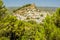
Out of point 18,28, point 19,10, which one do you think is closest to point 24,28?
point 18,28

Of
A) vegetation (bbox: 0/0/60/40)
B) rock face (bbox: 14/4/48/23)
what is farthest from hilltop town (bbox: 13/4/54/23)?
vegetation (bbox: 0/0/60/40)

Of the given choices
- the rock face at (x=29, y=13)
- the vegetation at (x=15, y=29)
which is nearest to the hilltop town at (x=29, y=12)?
the rock face at (x=29, y=13)

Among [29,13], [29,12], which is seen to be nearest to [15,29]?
[29,13]

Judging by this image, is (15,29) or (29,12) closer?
(15,29)

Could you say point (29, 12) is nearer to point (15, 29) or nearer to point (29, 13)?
point (29, 13)

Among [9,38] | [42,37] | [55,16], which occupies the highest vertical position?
[55,16]

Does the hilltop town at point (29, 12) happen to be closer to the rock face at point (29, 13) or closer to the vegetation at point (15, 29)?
the rock face at point (29, 13)

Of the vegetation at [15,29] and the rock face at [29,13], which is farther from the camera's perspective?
the rock face at [29,13]

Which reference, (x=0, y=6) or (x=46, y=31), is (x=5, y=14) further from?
(x=46, y=31)

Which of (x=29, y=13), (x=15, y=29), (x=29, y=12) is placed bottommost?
(x=29, y=13)

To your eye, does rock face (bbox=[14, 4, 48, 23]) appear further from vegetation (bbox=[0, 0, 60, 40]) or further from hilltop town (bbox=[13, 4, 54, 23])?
vegetation (bbox=[0, 0, 60, 40])

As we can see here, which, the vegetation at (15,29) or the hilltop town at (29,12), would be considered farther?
the hilltop town at (29,12)
